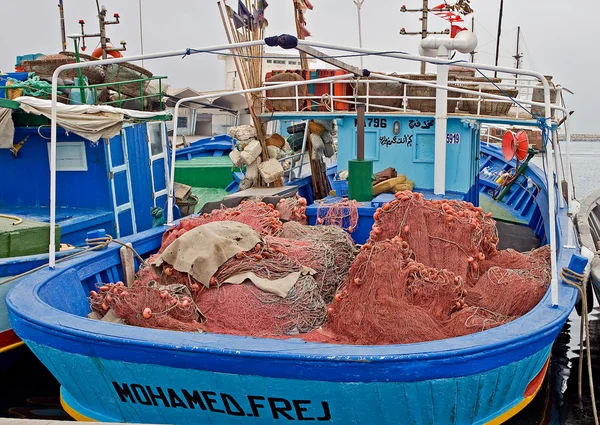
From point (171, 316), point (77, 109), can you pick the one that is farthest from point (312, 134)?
point (171, 316)

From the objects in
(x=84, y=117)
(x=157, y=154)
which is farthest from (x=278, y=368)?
(x=157, y=154)

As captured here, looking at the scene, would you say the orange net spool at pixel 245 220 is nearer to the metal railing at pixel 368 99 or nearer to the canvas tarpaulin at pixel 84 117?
the canvas tarpaulin at pixel 84 117

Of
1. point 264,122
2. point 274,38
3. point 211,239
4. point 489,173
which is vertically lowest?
point 489,173

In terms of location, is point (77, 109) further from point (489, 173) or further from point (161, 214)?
point (489, 173)

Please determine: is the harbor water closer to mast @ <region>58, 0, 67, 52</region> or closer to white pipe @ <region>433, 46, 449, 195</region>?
white pipe @ <region>433, 46, 449, 195</region>

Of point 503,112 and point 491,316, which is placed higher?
point 503,112

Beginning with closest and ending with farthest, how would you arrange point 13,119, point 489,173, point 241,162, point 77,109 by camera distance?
point 77,109 < point 13,119 < point 241,162 < point 489,173

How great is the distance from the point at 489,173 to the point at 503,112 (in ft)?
21.4

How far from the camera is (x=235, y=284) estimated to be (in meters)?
5.99

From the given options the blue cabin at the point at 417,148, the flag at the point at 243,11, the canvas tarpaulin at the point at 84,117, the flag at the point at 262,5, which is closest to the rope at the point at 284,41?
the flag at the point at 243,11

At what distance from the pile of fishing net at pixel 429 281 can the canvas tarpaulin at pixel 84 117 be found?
4.23 meters

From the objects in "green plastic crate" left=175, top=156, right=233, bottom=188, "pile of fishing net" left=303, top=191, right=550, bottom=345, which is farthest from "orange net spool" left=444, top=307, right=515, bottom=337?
"green plastic crate" left=175, top=156, right=233, bottom=188

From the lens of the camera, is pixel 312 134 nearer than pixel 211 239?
No

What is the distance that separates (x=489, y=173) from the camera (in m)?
16.8
